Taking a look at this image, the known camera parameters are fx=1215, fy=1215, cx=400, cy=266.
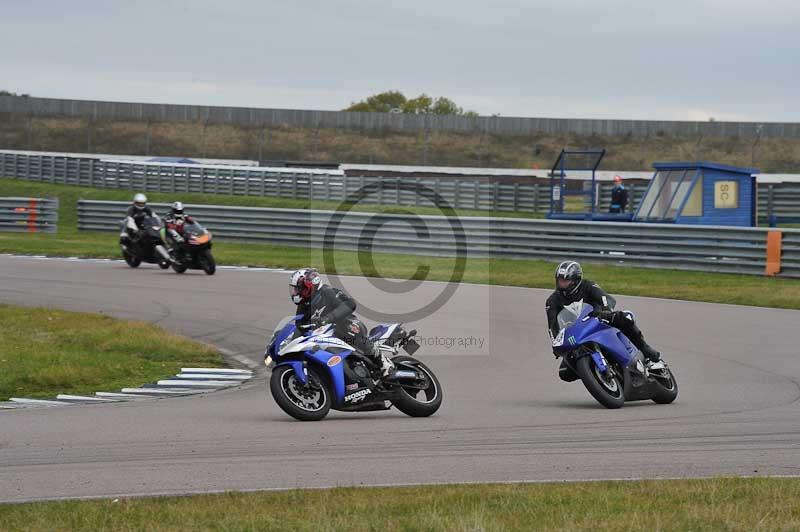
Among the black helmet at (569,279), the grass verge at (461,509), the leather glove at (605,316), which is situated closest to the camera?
the grass verge at (461,509)

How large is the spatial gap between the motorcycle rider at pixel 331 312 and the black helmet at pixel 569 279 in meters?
2.07

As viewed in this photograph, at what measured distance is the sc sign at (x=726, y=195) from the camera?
31641mm

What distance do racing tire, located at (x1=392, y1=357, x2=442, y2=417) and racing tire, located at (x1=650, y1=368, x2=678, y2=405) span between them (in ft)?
7.46

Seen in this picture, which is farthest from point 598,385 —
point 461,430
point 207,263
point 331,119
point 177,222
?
point 331,119

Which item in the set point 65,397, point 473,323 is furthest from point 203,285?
point 65,397

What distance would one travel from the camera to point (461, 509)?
6984mm

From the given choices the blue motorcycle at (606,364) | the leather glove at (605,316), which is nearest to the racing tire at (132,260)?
the blue motorcycle at (606,364)

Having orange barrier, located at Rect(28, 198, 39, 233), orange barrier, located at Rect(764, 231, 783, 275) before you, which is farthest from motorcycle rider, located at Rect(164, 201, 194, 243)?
orange barrier, located at Rect(28, 198, 39, 233)

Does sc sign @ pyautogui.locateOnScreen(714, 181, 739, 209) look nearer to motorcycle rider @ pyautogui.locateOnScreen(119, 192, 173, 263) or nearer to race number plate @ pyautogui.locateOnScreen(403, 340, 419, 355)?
motorcycle rider @ pyautogui.locateOnScreen(119, 192, 173, 263)

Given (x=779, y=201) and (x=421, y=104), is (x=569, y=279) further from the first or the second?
(x=421, y=104)

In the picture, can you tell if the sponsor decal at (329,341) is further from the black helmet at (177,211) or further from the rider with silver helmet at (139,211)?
the rider with silver helmet at (139,211)

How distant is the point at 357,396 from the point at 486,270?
16.7m

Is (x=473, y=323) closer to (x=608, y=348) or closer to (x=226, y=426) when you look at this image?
(x=608, y=348)

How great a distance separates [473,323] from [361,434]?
8814 millimetres
